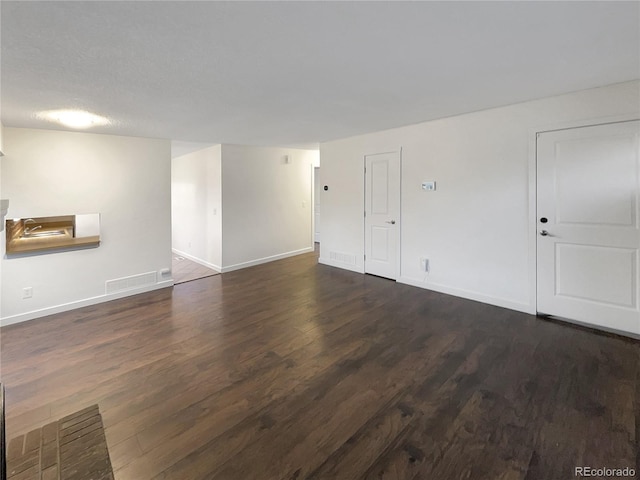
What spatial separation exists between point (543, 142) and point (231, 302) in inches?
165

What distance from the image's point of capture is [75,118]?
3.43 meters

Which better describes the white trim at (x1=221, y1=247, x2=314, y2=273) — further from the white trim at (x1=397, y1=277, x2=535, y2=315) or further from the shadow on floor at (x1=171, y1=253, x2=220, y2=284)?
the white trim at (x1=397, y1=277, x2=535, y2=315)

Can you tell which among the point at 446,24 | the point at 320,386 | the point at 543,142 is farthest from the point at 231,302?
the point at 543,142

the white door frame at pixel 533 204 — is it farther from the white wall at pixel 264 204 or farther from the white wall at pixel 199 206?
the white wall at pixel 199 206

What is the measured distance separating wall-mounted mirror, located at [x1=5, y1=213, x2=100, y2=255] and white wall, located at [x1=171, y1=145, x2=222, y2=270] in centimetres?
198

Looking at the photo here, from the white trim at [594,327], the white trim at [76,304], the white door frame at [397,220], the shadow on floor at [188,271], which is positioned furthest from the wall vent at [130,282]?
the white trim at [594,327]

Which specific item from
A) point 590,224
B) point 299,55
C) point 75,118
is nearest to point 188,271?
point 75,118

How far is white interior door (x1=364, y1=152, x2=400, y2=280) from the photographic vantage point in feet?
16.1

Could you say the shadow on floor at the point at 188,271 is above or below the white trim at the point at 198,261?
below

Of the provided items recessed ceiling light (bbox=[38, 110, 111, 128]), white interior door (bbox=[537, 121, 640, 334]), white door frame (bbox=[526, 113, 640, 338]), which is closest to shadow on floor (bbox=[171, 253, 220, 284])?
recessed ceiling light (bbox=[38, 110, 111, 128])

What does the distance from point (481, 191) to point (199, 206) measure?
5177 mm

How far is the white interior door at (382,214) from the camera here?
491cm

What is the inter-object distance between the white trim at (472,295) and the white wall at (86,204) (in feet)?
12.8

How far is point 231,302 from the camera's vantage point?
422cm
